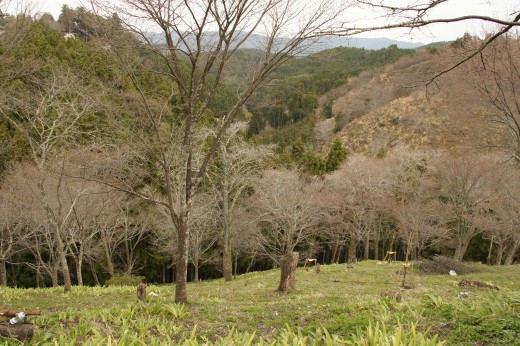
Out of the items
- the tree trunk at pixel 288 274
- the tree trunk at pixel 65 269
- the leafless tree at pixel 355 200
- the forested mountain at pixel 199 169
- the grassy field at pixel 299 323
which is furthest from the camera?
the leafless tree at pixel 355 200

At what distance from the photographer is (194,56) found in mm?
7648

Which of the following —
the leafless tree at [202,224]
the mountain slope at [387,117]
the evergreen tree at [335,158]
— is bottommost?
the leafless tree at [202,224]

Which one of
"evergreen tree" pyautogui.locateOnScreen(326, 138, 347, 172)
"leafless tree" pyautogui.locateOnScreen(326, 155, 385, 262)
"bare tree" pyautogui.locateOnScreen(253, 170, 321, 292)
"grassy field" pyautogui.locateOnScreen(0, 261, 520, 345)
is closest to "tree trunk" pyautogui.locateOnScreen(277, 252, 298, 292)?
"grassy field" pyautogui.locateOnScreen(0, 261, 520, 345)

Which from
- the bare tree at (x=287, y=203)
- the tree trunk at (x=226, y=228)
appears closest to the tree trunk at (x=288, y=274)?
the tree trunk at (x=226, y=228)

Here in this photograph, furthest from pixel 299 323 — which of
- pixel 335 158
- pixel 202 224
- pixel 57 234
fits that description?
pixel 335 158

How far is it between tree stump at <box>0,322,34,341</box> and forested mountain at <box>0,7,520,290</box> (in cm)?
309

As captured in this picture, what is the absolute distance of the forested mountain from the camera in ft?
26.6

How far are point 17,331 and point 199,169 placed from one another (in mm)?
5968

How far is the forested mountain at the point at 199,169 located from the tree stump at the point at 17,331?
3.09 m

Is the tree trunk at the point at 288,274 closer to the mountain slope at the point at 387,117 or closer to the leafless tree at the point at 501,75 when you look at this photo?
the leafless tree at the point at 501,75

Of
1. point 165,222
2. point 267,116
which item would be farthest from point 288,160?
point 267,116

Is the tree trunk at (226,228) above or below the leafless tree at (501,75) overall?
below

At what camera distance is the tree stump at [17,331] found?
186 inches

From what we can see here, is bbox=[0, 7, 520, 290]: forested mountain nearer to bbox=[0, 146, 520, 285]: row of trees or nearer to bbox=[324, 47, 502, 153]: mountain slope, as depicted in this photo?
bbox=[0, 146, 520, 285]: row of trees
